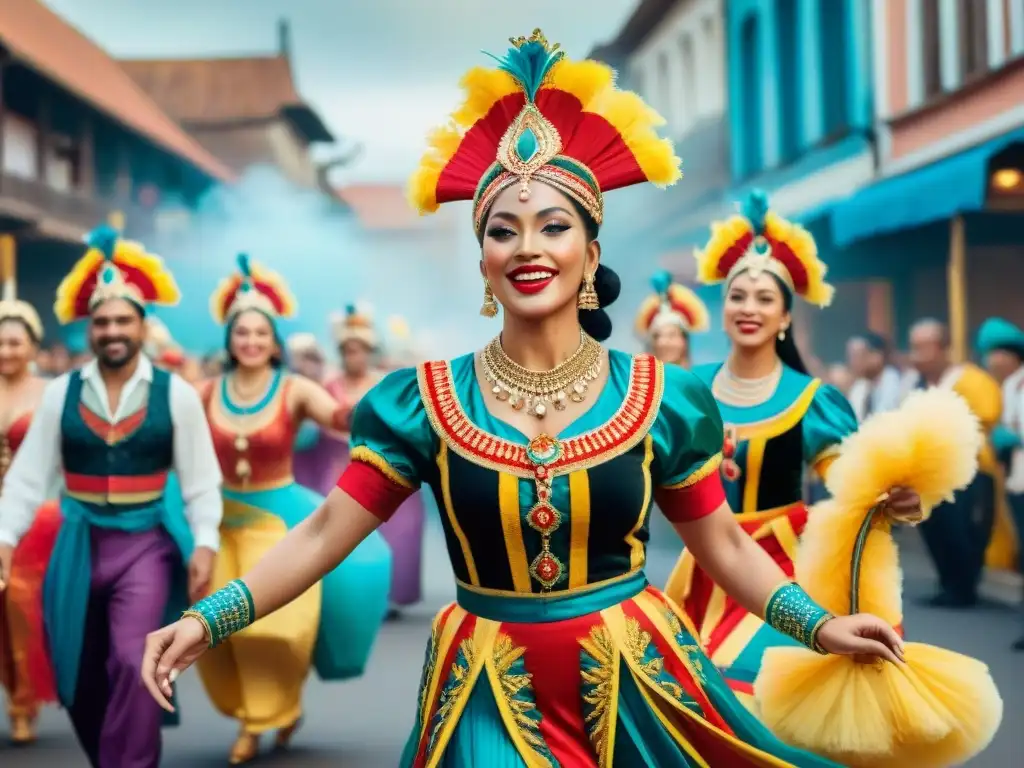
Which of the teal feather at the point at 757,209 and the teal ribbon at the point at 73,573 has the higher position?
the teal feather at the point at 757,209

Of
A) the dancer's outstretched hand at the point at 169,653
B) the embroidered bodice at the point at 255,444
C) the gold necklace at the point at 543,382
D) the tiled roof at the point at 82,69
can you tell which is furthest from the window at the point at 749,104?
the dancer's outstretched hand at the point at 169,653

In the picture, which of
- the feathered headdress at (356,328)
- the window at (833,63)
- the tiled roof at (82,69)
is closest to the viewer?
the feathered headdress at (356,328)

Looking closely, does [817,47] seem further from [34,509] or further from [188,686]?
[34,509]

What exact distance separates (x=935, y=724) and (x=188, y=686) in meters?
6.68

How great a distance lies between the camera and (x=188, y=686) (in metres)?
9.62

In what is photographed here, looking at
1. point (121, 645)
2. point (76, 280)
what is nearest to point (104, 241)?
point (76, 280)

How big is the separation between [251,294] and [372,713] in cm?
224

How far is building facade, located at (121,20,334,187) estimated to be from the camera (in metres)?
55.8

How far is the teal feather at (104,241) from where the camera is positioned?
6.92m

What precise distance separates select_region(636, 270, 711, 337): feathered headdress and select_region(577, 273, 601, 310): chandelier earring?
6058 millimetres

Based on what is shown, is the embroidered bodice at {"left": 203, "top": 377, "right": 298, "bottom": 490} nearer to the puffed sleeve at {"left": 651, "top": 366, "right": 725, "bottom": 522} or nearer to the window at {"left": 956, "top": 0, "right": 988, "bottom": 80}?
the puffed sleeve at {"left": 651, "top": 366, "right": 725, "bottom": 522}

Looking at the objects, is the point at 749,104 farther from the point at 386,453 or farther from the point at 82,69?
the point at 386,453

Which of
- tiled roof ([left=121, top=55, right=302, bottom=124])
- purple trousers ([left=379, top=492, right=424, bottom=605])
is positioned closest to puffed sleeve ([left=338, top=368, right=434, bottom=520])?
purple trousers ([left=379, top=492, right=424, bottom=605])

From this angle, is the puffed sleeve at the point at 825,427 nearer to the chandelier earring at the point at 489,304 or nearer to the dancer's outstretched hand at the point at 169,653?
the chandelier earring at the point at 489,304
